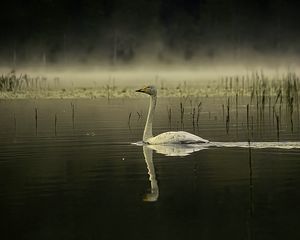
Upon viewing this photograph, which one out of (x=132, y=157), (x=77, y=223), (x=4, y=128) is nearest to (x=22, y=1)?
(x=4, y=128)

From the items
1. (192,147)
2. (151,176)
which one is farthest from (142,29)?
(151,176)

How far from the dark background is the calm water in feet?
213

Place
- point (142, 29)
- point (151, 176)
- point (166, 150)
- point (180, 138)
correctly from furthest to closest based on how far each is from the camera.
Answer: point (142, 29), point (180, 138), point (166, 150), point (151, 176)

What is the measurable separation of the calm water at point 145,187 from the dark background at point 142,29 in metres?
65.0

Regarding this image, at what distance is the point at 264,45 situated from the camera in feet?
288

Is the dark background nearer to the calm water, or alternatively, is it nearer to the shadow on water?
the calm water

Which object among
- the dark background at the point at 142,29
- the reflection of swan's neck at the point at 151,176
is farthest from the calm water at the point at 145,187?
the dark background at the point at 142,29

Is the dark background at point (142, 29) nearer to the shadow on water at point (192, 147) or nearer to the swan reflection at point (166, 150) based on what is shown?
the swan reflection at point (166, 150)

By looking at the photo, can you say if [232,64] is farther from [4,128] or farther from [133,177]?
[133,177]

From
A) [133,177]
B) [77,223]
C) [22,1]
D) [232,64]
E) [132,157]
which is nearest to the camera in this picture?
[77,223]

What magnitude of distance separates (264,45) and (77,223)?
8043cm

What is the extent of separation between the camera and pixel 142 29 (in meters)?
87.6

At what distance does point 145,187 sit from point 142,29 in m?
77.0

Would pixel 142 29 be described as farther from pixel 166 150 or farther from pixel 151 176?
pixel 151 176
